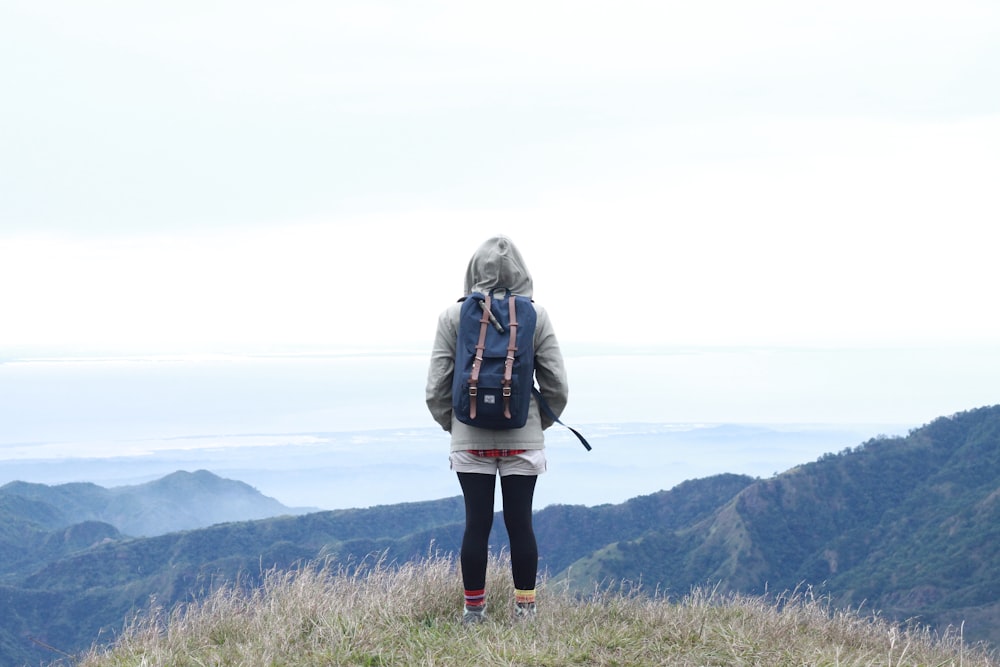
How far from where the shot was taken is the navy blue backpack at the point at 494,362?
5.51 m

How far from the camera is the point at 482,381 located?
5.52 m

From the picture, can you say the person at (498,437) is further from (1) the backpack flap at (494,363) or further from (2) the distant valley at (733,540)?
(2) the distant valley at (733,540)

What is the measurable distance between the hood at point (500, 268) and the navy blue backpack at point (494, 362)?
17 cm

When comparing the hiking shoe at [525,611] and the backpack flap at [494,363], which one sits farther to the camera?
the hiking shoe at [525,611]

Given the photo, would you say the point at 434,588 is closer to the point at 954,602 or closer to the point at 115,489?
the point at 954,602

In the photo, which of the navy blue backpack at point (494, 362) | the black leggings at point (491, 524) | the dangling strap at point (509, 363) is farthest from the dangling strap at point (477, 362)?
the black leggings at point (491, 524)

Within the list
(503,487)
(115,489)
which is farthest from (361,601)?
(115,489)

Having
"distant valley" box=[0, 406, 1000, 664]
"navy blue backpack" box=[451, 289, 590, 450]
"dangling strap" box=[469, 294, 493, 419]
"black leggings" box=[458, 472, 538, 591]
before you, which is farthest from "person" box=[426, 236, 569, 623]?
"distant valley" box=[0, 406, 1000, 664]

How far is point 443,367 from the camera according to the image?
5.86 metres

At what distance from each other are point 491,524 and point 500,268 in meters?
1.62

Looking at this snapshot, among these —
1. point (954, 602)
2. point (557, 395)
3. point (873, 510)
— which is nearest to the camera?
point (557, 395)

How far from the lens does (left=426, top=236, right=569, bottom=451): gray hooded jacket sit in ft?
19.1

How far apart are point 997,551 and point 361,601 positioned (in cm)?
5648

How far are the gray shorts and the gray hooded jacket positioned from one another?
0.22 feet
